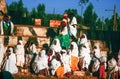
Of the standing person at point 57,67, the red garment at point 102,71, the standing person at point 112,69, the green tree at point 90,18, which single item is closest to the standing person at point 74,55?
the standing person at point 57,67

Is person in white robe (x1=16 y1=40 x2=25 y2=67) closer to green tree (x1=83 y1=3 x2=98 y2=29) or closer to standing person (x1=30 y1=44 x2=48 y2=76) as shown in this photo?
standing person (x1=30 y1=44 x2=48 y2=76)

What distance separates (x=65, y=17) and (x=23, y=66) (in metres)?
2.52

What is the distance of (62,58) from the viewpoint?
11.6 m

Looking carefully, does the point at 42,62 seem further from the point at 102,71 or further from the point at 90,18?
the point at 90,18

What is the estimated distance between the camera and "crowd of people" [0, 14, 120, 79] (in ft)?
37.3

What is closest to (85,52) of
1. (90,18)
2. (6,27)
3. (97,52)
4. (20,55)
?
(97,52)

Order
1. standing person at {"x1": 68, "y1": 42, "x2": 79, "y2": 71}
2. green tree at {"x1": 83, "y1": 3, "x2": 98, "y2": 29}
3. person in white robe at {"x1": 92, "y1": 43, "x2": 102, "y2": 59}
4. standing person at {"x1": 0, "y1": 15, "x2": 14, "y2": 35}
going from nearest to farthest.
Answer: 1. standing person at {"x1": 68, "y1": 42, "x2": 79, "y2": 71}
2. standing person at {"x1": 0, "y1": 15, "x2": 14, "y2": 35}
3. person in white robe at {"x1": 92, "y1": 43, "x2": 102, "y2": 59}
4. green tree at {"x1": 83, "y1": 3, "x2": 98, "y2": 29}

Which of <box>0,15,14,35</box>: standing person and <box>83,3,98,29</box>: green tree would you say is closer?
<box>0,15,14,35</box>: standing person

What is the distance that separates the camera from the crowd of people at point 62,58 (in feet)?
37.3

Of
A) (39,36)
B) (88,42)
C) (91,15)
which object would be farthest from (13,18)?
(91,15)

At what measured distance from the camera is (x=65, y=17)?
41.1 feet

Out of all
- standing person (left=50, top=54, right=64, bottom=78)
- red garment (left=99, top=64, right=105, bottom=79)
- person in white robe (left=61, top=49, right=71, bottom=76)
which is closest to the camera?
standing person (left=50, top=54, right=64, bottom=78)

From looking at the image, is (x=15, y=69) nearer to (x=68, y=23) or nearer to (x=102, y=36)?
(x=68, y=23)

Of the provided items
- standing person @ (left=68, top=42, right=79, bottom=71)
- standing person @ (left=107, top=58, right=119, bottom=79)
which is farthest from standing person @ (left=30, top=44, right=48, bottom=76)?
standing person @ (left=107, top=58, right=119, bottom=79)
